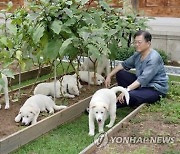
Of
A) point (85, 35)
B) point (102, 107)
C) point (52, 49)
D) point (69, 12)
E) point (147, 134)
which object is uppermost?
point (69, 12)

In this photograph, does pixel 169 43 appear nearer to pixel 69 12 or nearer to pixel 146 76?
pixel 146 76

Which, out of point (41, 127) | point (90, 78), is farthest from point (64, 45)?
point (90, 78)

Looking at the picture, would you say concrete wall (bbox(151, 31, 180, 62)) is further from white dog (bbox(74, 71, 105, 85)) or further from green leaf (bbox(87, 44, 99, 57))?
green leaf (bbox(87, 44, 99, 57))

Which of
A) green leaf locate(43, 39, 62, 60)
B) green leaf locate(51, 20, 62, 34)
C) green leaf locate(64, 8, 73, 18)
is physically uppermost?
green leaf locate(64, 8, 73, 18)

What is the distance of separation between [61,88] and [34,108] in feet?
3.25

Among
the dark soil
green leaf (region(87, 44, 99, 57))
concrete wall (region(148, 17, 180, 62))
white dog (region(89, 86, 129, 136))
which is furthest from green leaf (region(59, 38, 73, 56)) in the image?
concrete wall (region(148, 17, 180, 62))

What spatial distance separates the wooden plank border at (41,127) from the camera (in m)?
3.80

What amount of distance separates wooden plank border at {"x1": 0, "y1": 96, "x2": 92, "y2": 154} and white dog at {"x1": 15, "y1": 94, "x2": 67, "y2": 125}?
0.48 ft

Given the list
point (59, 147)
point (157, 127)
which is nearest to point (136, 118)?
point (157, 127)

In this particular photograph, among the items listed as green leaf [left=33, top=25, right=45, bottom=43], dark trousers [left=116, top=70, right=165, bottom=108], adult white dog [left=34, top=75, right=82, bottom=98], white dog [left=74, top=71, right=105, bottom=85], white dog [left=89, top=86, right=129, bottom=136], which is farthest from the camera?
white dog [left=74, top=71, right=105, bottom=85]

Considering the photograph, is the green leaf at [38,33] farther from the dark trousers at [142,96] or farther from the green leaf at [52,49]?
the dark trousers at [142,96]

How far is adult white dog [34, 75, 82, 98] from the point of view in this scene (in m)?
5.36

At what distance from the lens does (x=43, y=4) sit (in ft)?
15.0

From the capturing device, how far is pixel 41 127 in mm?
4281
